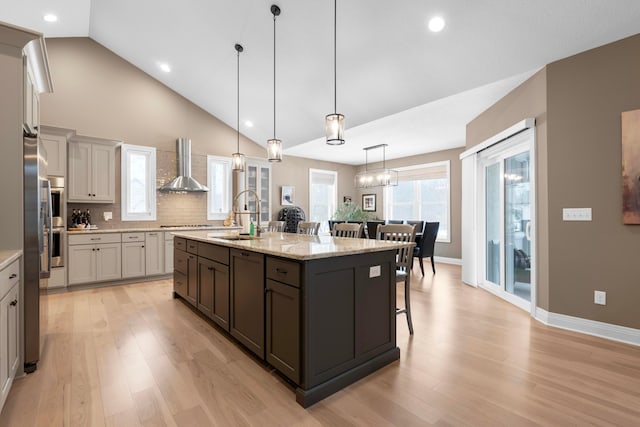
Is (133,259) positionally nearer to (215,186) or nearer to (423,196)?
(215,186)

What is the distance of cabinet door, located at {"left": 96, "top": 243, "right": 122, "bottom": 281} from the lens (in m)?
4.66

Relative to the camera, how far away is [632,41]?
2.67m

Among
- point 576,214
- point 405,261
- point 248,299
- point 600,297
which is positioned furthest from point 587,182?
point 248,299

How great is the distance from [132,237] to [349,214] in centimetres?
476

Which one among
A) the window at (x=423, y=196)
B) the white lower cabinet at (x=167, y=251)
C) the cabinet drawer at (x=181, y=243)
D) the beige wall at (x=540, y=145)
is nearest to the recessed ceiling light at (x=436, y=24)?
the beige wall at (x=540, y=145)

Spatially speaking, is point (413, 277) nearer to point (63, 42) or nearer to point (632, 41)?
point (632, 41)

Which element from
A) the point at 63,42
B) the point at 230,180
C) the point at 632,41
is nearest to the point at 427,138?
the point at 632,41

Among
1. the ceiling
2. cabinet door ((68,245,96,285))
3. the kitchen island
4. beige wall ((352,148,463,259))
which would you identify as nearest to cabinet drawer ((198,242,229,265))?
the kitchen island

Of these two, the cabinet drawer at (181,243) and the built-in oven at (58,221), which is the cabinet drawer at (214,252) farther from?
the built-in oven at (58,221)

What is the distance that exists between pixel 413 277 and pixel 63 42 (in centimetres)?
687

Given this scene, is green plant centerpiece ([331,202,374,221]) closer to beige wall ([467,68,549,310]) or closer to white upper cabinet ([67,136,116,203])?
beige wall ([467,68,549,310])

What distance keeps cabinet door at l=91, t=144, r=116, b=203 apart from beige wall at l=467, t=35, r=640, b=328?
5946 mm

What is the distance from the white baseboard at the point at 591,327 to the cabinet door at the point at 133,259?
5.50 metres

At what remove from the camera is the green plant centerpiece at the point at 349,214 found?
25.5 ft
